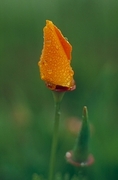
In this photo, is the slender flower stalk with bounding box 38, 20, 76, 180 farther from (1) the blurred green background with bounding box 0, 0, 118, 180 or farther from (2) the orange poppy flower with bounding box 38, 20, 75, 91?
(1) the blurred green background with bounding box 0, 0, 118, 180

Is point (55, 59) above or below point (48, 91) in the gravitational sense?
above

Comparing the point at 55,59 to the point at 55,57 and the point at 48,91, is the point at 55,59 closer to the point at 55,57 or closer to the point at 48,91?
the point at 55,57

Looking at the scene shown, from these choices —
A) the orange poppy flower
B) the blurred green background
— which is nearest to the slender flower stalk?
the orange poppy flower

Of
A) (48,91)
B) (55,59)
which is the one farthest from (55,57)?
(48,91)

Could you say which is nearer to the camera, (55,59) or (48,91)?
(55,59)

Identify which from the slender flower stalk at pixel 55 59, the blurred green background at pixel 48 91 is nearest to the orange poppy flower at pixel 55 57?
the slender flower stalk at pixel 55 59

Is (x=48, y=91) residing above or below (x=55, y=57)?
below

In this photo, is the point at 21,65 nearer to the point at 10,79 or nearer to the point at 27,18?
the point at 10,79

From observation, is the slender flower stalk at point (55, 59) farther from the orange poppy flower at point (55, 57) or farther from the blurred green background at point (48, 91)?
the blurred green background at point (48, 91)
